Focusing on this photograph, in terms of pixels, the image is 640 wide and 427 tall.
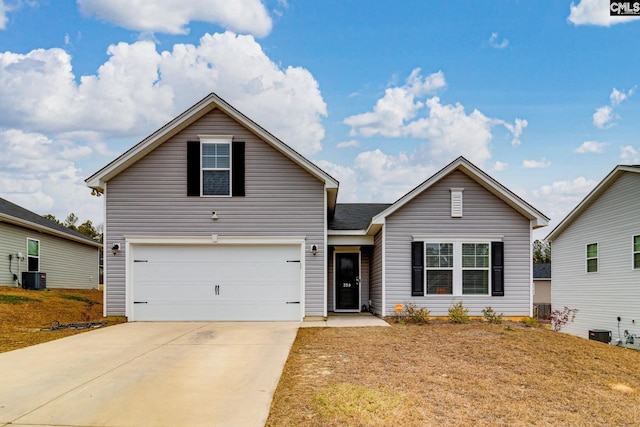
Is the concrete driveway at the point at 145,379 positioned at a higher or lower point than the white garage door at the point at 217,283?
lower

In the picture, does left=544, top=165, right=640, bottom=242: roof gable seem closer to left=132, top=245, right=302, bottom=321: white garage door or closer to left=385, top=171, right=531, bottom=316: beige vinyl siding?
left=385, top=171, right=531, bottom=316: beige vinyl siding

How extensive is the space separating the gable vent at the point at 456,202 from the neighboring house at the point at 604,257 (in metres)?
5.22

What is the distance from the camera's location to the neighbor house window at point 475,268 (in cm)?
1562

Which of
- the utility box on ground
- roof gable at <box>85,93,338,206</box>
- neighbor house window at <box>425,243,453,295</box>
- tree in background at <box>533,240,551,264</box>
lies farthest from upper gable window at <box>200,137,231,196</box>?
tree in background at <box>533,240,551,264</box>

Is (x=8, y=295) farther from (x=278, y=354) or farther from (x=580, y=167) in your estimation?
(x=580, y=167)

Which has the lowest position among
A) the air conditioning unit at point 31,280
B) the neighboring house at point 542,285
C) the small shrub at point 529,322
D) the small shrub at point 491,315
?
the neighboring house at point 542,285

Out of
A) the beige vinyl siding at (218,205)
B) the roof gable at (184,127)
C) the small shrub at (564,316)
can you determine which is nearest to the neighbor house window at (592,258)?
the small shrub at (564,316)

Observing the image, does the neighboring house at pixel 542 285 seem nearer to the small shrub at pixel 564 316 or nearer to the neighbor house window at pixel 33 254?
the small shrub at pixel 564 316

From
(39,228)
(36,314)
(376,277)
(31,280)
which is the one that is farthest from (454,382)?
(39,228)

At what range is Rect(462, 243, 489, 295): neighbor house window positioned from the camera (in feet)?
51.3

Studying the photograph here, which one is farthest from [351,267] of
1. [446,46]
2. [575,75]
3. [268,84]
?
[575,75]

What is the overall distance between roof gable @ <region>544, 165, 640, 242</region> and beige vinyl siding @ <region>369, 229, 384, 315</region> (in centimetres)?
762

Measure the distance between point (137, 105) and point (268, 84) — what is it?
4375mm

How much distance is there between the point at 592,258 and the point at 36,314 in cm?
1809
